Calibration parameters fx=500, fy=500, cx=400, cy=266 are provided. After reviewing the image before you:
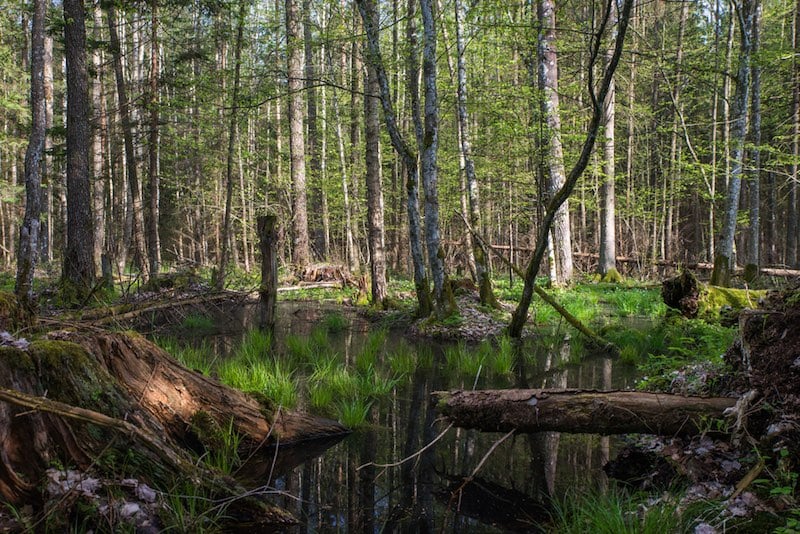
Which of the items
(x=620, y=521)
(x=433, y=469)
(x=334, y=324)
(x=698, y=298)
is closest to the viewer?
(x=620, y=521)

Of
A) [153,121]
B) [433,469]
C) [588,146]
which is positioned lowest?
[433,469]

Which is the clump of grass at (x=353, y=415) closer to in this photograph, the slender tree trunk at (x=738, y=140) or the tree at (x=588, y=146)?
the tree at (x=588, y=146)

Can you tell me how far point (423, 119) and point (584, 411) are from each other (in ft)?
62.2

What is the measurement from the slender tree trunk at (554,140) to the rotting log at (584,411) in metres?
10.3

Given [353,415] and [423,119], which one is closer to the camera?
[353,415]

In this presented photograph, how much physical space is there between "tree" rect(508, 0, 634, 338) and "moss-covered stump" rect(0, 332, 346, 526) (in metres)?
4.59

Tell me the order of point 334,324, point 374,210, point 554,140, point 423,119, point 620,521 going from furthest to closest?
point 423,119 → point 554,140 → point 374,210 → point 334,324 → point 620,521

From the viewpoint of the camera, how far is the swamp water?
10.7 feet

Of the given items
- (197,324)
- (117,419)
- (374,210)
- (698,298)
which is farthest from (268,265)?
(698,298)

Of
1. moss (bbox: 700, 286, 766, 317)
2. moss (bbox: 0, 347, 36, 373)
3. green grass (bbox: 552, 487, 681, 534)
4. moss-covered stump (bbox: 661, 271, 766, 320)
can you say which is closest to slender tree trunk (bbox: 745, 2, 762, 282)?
moss (bbox: 700, 286, 766, 317)

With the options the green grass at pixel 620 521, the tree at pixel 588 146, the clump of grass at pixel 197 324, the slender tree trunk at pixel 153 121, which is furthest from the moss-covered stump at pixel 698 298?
the slender tree trunk at pixel 153 121

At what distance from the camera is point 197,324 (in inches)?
397

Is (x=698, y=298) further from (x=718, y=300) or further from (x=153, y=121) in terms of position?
(x=153, y=121)

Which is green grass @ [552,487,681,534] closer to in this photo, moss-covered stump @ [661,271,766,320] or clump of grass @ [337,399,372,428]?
clump of grass @ [337,399,372,428]
